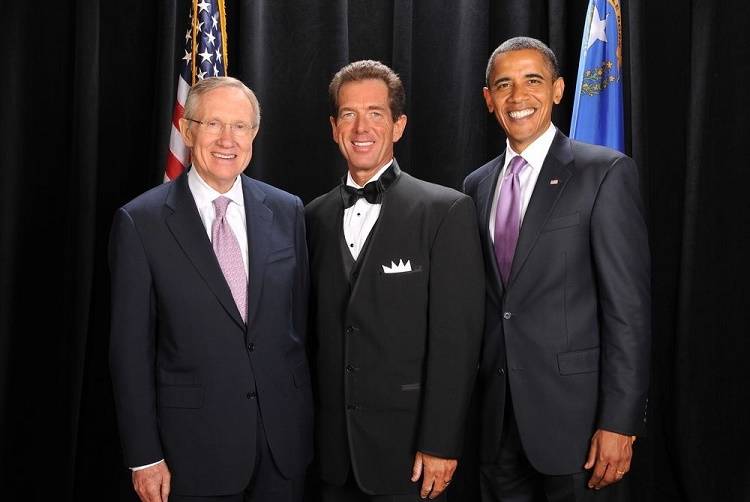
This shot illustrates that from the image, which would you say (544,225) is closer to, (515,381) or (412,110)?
(515,381)

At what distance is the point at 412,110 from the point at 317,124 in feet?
1.70

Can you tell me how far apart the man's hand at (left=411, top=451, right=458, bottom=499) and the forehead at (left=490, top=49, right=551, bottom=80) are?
4.16 feet

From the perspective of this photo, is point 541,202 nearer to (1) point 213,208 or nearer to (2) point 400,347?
(2) point 400,347

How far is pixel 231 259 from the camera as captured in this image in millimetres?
2268

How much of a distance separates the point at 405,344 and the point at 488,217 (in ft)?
1.74

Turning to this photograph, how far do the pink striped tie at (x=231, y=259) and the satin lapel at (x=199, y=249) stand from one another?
0.04 m

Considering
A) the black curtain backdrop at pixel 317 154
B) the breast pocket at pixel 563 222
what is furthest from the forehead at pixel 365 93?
the black curtain backdrop at pixel 317 154

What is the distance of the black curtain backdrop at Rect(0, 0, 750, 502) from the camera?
336cm

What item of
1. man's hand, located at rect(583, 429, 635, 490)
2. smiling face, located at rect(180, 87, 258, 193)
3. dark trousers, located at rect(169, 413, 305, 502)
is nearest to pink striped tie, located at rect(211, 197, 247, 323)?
smiling face, located at rect(180, 87, 258, 193)

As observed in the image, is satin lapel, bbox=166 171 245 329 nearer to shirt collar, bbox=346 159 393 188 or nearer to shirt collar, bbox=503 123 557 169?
shirt collar, bbox=346 159 393 188

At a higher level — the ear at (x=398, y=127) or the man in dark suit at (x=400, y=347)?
the ear at (x=398, y=127)

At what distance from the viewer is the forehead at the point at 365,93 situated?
8.04 feet

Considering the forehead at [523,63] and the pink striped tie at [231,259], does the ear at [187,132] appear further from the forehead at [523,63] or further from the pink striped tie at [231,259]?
the forehead at [523,63]

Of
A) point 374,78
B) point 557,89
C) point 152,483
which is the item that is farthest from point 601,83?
point 152,483
